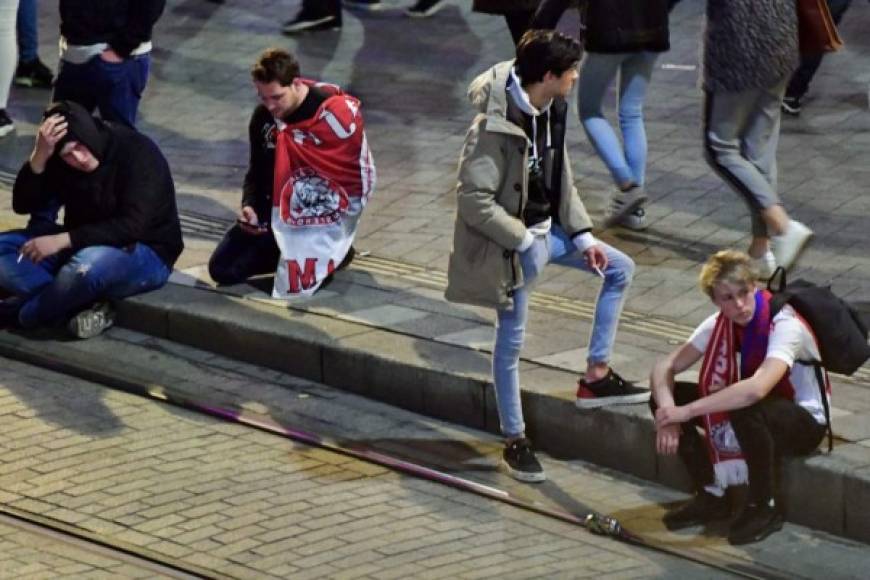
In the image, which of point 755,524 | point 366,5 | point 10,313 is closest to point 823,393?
point 755,524

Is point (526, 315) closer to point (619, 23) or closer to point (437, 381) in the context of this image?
point (437, 381)

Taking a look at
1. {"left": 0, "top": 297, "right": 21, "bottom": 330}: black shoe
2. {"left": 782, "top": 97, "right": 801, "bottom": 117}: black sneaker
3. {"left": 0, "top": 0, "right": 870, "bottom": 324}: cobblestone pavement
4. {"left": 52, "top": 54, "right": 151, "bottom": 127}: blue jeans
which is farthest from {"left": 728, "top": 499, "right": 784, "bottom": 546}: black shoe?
{"left": 782, "top": 97, "right": 801, "bottom": 117}: black sneaker

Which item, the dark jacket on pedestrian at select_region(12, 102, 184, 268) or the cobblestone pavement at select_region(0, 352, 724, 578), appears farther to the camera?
the dark jacket on pedestrian at select_region(12, 102, 184, 268)

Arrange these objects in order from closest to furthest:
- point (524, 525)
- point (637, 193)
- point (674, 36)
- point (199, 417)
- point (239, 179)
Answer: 1. point (524, 525)
2. point (199, 417)
3. point (637, 193)
4. point (239, 179)
5. point (674, 36)

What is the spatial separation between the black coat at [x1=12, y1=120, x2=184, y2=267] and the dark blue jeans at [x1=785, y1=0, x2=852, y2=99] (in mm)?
4402

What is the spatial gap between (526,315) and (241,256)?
2.36m

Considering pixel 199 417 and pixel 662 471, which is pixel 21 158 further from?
pixel 662 471

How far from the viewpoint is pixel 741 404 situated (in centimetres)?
748

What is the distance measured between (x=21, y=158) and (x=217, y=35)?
124 inches

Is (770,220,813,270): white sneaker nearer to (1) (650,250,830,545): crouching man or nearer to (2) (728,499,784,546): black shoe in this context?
(1) (650,250,830,545): crouching man

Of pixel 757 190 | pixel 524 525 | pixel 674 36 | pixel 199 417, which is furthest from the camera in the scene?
pixel 674 36

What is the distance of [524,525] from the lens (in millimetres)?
7695

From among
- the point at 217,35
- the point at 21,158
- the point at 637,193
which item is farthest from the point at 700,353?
the point at 217,35

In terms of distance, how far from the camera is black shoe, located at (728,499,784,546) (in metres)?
7.50
